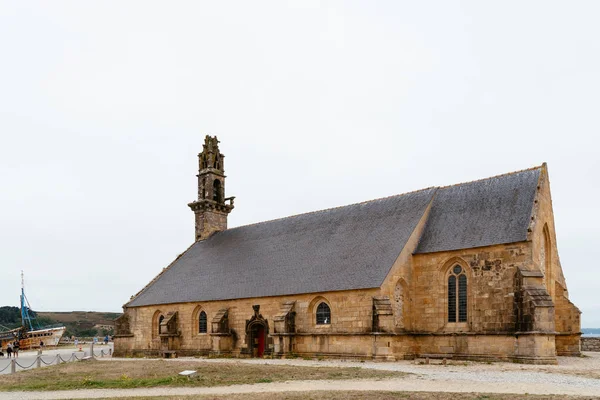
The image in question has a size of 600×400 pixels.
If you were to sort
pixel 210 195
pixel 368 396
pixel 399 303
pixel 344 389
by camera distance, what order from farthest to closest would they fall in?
pixel 210 195, pixel 399 303, pixel 344 389, pixel 368 396

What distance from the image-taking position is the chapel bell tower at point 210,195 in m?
44.7

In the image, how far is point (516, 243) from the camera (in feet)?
82.7

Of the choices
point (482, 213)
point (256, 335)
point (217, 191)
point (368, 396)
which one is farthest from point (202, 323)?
point (368, 396)

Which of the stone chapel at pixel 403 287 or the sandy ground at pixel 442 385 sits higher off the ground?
the stone chapel at pixel 403 287

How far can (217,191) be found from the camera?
46.1 m

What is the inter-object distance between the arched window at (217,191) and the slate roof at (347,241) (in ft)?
17.7

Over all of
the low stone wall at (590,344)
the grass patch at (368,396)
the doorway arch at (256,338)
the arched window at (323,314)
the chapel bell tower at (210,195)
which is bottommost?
the low stone wall at (590,344)

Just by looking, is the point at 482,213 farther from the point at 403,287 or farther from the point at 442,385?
the point at 442,385

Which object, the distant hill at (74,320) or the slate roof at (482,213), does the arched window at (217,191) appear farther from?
the distant hill at (74,320)

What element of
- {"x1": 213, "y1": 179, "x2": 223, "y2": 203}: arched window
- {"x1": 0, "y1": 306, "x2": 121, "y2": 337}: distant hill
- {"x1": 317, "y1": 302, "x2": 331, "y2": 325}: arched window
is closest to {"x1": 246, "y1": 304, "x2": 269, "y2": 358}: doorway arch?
{"x1": 317, "y1": 302, "x2": 331, "y2": 325}: arched window

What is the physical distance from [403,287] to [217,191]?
21.9 m

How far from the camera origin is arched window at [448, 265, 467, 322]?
2684 cm

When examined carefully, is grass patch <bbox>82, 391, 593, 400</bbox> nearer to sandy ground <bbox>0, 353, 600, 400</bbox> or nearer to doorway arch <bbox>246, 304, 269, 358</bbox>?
sandy ground <bbox>0, 353, 600, 400</bbox>

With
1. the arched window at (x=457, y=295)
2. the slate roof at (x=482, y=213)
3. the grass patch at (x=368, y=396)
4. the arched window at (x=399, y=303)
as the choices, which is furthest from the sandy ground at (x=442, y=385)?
the slate roof at (x=482, y=213)
